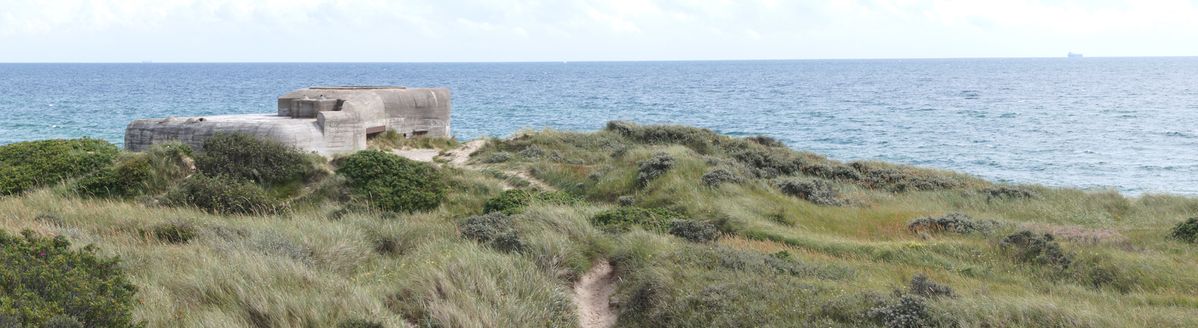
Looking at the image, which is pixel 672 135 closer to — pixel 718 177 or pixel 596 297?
pixel 718 177

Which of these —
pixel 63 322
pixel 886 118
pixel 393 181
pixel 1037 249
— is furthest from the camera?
pixel 886 118

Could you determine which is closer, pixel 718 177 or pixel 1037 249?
pixel 1037 249

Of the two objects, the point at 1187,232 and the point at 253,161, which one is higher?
the point at 253,161

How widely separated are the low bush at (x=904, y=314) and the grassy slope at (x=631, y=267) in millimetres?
157

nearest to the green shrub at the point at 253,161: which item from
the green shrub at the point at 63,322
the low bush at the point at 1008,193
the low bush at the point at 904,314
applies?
the green shrub at the point at 63,322

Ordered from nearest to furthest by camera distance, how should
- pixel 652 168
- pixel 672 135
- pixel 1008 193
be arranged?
pixel 652 168 < pixel 1008 193 < pixel 672 135

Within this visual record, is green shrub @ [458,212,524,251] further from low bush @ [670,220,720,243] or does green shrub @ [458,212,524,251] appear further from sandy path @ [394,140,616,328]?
low bush @ [670,220,720,243]

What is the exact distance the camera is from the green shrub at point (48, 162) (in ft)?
57.3

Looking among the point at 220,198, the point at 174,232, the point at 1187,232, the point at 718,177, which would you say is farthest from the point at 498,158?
the point at 1187,232

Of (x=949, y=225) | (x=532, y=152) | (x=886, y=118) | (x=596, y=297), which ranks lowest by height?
(x=886, y=118)

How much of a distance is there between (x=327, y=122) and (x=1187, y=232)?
1561 centimetres

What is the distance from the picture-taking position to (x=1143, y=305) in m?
9.73

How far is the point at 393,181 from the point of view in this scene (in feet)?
56.0

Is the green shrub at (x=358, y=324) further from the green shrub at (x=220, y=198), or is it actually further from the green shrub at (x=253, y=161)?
the green shrub at (x=253, y=161)
